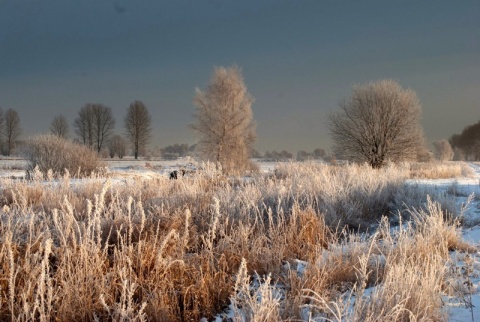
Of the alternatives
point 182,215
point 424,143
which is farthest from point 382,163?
point 182,215

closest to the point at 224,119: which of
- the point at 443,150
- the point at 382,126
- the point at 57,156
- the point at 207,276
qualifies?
the point at 382,126

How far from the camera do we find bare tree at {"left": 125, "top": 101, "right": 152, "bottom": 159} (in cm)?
6209

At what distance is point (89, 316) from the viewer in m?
2.63

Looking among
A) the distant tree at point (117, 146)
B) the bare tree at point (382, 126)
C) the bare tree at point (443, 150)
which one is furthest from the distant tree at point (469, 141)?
the distant tree at point (117, 146)

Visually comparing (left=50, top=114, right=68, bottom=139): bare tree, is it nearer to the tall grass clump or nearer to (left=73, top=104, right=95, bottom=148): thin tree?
(left=73, top=104, right=95, bottom=148): thin tree

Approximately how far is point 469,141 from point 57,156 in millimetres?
82877

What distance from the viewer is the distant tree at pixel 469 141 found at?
7144cm

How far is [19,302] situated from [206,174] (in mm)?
8035

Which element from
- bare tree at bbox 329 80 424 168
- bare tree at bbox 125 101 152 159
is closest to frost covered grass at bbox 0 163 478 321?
bare tree at bbox 329 80 424 168

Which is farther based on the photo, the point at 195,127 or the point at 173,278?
the point at 195,127

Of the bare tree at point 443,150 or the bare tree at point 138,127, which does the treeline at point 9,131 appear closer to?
the bare tree at point 138,127

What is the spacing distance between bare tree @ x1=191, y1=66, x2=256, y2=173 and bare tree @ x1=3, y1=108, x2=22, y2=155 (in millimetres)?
46071

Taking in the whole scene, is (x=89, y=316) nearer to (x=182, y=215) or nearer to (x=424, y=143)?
(x=182, y=215)

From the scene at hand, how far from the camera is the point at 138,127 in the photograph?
Result: 62406 mm
